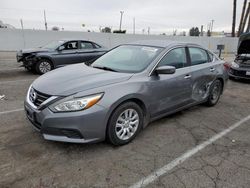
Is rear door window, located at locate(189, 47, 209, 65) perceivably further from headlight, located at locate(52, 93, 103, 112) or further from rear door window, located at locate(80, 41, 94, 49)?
rear door window, located at locate(80, 41, 94, 49)

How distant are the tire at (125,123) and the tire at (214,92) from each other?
7.78 feet

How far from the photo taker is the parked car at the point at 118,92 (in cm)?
284

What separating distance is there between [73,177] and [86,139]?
1.65 ft

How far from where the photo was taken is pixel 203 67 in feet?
15.4

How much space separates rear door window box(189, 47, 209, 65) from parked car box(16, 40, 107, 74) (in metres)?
5.72

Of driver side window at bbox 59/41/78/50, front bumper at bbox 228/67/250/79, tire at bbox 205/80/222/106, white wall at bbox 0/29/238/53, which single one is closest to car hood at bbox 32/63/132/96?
tire at bbox 205/80/222/106

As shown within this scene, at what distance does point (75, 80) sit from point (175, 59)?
6.33ft

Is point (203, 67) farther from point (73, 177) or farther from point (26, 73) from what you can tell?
point (26, 73)

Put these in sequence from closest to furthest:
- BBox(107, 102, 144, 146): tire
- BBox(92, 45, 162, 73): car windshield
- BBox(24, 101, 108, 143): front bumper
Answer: BBox(24, 101, 108, 143): front bumper < BBox(107, 102, 144, 146): tire < BBox(92, 45, 162, 73): car windshield

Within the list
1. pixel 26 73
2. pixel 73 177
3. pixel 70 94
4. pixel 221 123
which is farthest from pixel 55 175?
pixel 26 73

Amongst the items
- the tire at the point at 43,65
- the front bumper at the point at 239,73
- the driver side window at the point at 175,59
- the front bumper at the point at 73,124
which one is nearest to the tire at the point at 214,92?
the driver side window at the point at 175,59

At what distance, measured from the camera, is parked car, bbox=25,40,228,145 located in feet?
9.31

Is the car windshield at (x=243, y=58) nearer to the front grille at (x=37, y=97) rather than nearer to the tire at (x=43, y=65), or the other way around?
the tire at (x=43, y=65)

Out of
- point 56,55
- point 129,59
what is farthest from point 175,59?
point 56,55
